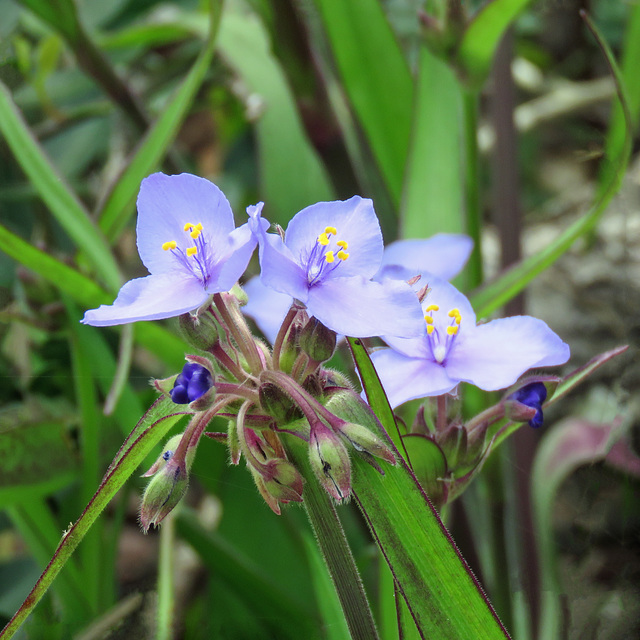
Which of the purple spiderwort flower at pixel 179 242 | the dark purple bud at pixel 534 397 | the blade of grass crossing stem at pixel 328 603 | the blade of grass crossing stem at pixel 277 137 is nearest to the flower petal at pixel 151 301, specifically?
the purple spiderwort flower at pixel 179 242

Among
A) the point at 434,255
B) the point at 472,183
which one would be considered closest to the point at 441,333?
the point at 434,255

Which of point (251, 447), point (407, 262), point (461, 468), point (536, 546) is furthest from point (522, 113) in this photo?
point (251, 447)

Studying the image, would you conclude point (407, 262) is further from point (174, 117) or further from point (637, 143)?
point (637, 143)

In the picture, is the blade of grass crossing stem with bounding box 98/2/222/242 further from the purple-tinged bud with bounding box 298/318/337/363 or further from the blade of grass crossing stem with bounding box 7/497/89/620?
the purple-tinged bud with bounding box 298/318/337/363

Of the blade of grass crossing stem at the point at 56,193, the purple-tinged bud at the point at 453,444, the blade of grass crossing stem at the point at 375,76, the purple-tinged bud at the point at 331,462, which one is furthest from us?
the blade of grass crossing stem at the point at 375,76

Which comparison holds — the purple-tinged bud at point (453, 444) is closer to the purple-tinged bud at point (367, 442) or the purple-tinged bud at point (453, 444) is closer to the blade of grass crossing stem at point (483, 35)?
the purple-tinged bud at point (367, 442)

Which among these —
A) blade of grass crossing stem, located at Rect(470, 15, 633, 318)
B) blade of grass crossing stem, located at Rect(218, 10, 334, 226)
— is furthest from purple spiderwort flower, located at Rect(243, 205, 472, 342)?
blade of grass crossing stem, located at Rect(218, 10, 334, 226)

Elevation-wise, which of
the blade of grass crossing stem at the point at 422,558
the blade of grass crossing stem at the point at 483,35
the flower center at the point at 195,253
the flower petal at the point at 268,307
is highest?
the flower center at the point at 195,253

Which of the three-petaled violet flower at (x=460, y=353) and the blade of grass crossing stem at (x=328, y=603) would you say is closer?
the three-petaled violet flower at (x=460, y=353)
